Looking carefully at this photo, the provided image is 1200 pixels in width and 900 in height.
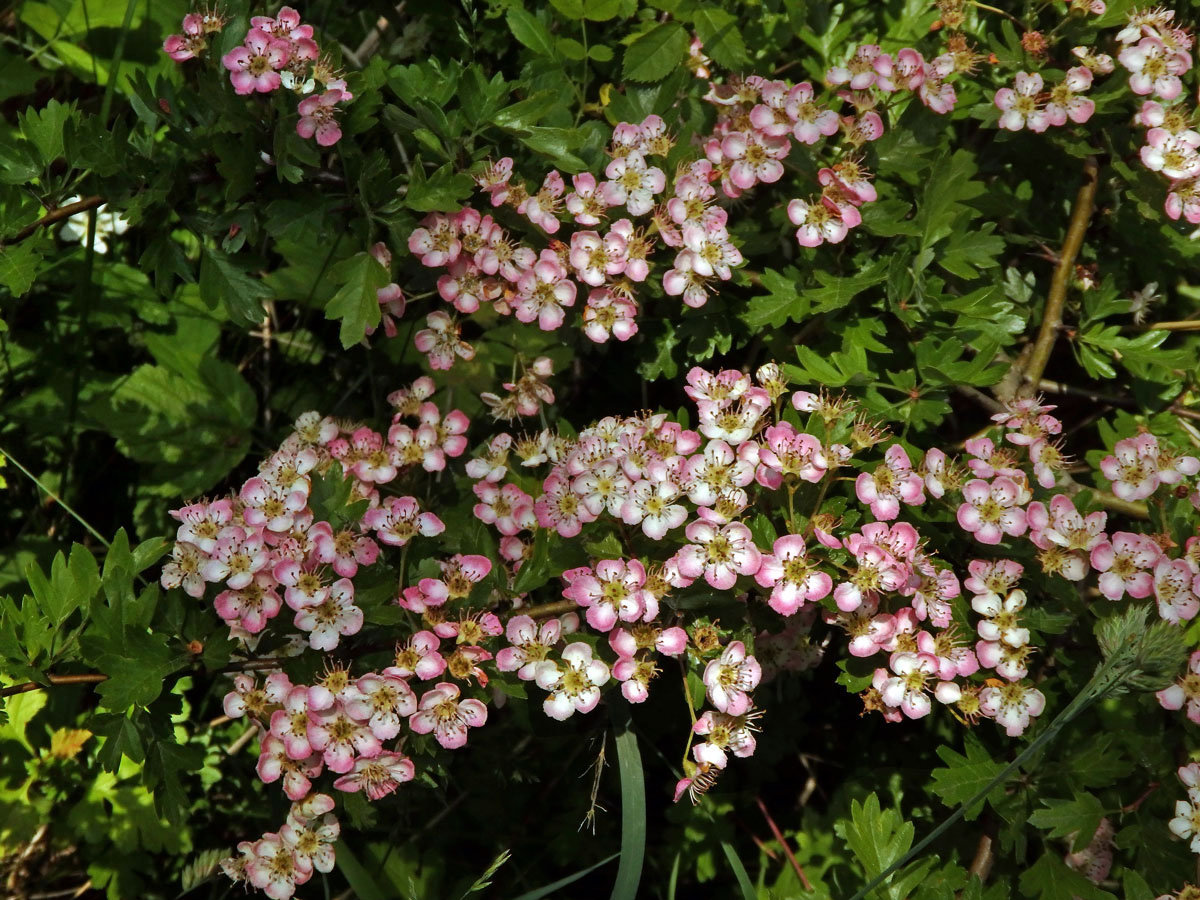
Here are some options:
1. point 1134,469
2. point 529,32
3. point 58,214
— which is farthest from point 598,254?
point 1134,469

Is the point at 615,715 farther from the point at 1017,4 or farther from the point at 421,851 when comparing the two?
the point at 1017,4

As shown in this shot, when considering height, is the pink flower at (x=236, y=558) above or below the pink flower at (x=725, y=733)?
above

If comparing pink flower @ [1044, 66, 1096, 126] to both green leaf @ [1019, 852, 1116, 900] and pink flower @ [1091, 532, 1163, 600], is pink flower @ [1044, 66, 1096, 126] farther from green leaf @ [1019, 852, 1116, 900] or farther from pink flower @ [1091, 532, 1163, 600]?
green leaf @ [1019, 852, 1116, 900]

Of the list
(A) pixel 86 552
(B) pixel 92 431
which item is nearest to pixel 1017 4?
(A) pixel 86 552

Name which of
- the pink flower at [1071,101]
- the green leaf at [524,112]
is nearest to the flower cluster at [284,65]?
the green leaf at [524,112]

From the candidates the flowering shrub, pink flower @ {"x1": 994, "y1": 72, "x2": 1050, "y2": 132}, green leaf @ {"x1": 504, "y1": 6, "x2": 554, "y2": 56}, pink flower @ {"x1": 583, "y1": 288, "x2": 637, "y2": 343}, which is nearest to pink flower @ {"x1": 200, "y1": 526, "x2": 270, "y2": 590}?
the flowering shrub

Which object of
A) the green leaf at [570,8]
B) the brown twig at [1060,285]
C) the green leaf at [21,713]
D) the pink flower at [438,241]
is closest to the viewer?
the pink flower at [438,241]

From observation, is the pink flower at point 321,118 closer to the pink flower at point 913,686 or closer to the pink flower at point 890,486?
the pink flower at point 890,486
